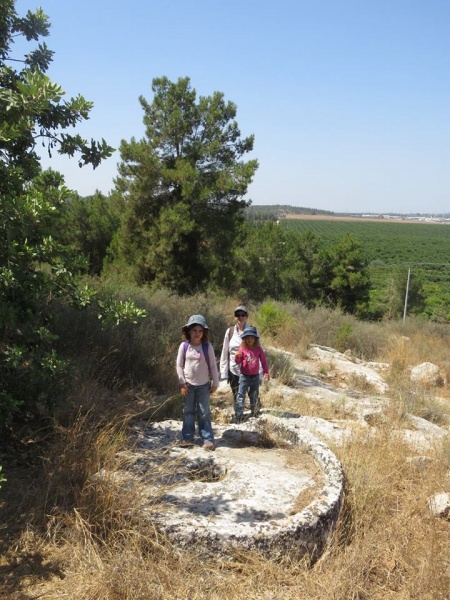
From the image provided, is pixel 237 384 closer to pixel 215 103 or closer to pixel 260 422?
pixel 260 422

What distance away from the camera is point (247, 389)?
5.78 m

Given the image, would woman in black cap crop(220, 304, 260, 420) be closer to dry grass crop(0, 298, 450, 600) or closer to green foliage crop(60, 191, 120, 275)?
dry grass crop(0, 298, 450, 600)

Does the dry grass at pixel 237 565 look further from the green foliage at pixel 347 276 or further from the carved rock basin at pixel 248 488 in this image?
the green foliage at pixel 347 276

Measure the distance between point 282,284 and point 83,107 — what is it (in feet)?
75.2

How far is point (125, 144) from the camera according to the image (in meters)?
13.4

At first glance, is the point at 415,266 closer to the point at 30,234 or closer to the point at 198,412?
the point at 198,412

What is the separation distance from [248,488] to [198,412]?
1.06 m

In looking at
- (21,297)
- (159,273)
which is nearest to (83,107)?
(21,297)

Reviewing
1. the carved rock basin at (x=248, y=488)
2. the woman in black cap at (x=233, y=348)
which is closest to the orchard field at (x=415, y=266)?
the woman in black cap at (x=233, y=348)

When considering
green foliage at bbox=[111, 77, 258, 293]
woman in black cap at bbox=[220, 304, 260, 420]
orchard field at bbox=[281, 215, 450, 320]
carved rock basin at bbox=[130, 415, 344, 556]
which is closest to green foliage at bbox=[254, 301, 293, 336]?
green foliage at bbox=[111, 77, 258, 293]

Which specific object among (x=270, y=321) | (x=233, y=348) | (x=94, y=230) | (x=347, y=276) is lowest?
(x=347, y=276)

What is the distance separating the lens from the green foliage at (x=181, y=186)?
43.5ft

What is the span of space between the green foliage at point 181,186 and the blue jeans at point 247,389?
7856 mm

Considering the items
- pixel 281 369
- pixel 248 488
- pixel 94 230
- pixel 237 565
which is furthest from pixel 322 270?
pixel 237 565
